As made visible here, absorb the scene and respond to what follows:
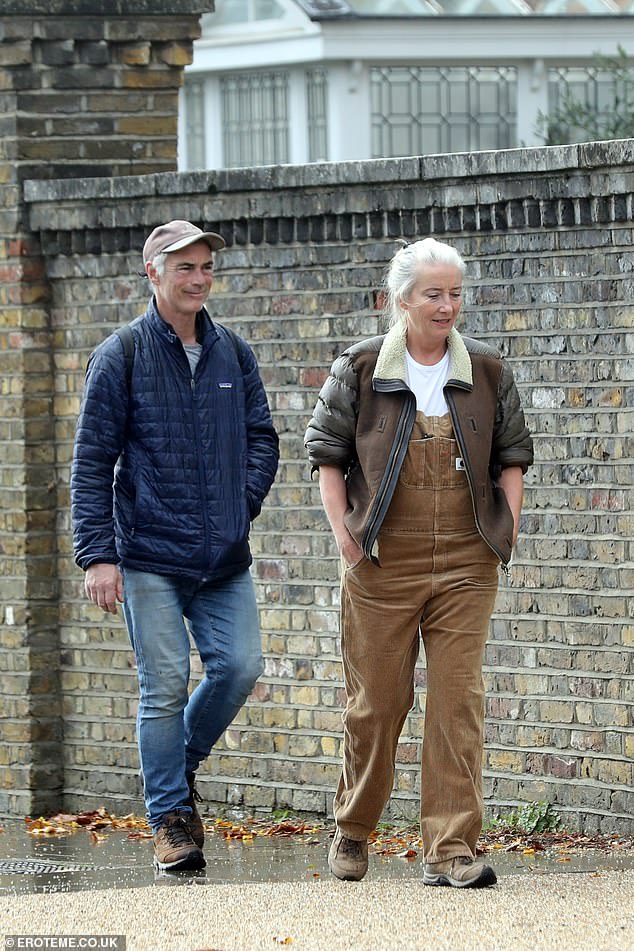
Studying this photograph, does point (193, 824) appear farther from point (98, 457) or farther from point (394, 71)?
point (394, 71)

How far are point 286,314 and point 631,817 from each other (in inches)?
92.1

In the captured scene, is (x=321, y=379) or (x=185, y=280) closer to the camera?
(x=185, y=280)

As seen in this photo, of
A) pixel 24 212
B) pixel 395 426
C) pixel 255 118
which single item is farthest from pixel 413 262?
pixel 255 118

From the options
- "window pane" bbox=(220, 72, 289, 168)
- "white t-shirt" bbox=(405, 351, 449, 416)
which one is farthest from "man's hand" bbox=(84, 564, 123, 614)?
"window pane" bbox=(220, 72, 289, 168)

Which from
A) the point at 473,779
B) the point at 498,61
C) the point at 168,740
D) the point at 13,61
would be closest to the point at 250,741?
the point at 168,740

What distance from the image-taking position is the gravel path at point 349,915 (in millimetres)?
5070

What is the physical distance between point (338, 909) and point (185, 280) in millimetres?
1990

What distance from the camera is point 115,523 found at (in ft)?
20.4

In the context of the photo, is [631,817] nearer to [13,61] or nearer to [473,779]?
[473,779]

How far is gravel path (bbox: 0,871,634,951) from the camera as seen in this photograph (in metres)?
5.07

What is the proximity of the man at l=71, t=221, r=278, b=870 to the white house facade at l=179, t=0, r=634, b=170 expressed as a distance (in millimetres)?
15584

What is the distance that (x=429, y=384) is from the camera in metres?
5.77

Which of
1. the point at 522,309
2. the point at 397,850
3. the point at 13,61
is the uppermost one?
the point at 13,61

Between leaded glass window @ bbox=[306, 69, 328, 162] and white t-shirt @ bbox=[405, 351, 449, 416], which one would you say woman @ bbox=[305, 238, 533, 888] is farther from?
leaded glass window @ bbox=[306, 69, 328, 162]
